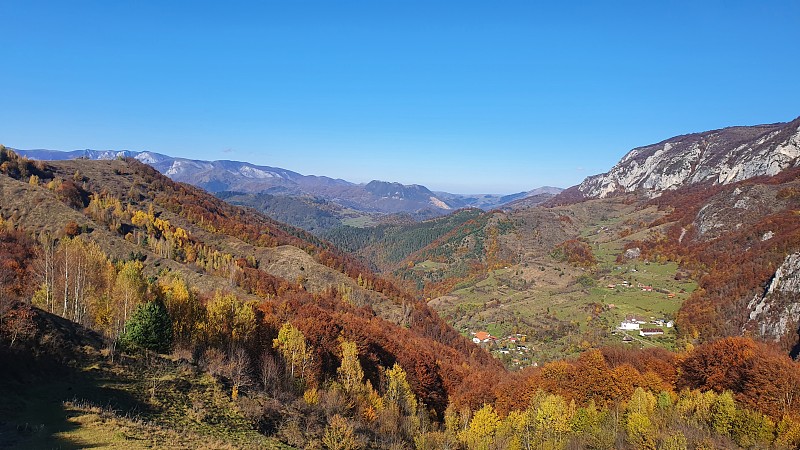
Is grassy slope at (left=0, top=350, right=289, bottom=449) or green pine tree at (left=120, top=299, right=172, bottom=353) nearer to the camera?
grassy slope at (left=0, top=350, right=289, bottom=449)

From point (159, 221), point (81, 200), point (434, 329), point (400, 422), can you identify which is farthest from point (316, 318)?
point (81, 200)

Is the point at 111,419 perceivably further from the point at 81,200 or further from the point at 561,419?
the point at 81,200

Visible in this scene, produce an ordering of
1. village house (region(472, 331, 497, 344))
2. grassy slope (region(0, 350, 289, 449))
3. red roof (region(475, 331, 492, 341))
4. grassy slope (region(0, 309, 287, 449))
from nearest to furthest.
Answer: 1. grassy slope (region(0, 350, 289, 449))
2. grassy slope (region(0, 309, 287, 449))
3. village house (region(472, 331, 497, 344))
4. red roof (region(475, 331, 492, 341))

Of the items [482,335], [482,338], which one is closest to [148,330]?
[482,338]

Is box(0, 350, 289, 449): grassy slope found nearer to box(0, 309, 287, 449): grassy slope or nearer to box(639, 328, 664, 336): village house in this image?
box(0, 309, 287, 449): grassy slope

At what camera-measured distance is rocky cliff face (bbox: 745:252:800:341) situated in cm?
11656

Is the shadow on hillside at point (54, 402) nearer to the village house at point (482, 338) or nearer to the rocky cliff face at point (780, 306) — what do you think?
the village house at point (482, 338)

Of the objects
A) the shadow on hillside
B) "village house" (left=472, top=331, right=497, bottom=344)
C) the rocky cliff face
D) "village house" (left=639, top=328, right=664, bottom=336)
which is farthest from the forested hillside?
"village house" (left=639, top=328, right=664, bottom=336)

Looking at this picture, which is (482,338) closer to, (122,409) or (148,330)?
(148,330)

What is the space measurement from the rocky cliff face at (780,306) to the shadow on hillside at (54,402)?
15547 cm

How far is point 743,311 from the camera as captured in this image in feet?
462

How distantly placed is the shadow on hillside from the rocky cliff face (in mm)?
155473

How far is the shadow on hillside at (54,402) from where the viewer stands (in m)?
21.9

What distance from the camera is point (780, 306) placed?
401 feet
